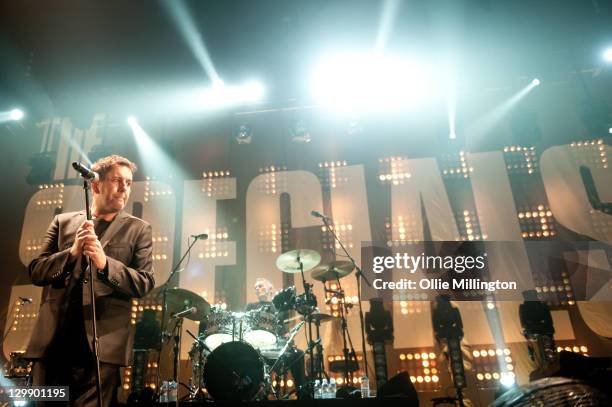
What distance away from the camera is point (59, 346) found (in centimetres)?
188

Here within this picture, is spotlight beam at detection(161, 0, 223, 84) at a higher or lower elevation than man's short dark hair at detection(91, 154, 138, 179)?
higher

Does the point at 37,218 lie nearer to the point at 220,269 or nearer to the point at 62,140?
the point at 62,140

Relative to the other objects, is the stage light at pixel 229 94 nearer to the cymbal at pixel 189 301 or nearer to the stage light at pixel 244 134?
the stage light at pixel 244 134

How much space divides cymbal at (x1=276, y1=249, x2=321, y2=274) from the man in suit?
382 centimetres

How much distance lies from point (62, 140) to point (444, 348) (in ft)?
28.3

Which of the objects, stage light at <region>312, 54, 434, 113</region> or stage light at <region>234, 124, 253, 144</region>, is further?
stage light at <region>234, 124, 253, 144</region>

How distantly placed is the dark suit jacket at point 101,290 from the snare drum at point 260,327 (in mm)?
3182

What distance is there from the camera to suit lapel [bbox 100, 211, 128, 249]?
7.27 ft

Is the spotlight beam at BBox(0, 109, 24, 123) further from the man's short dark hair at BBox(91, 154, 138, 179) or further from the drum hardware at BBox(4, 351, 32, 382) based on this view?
the man's short dark hair at BBox(91, 154, 138, 179)

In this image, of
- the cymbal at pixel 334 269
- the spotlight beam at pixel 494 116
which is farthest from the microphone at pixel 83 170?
the spotlight beam at pixel 494 116

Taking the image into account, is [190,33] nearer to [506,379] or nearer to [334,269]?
[334,269]

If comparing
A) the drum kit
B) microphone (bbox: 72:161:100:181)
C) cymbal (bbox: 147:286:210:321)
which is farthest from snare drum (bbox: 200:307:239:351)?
microphone (bbox: 72:161:100:181)

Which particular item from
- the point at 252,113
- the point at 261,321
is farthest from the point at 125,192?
the point at 252,113

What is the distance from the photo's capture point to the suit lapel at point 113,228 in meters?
2.21
